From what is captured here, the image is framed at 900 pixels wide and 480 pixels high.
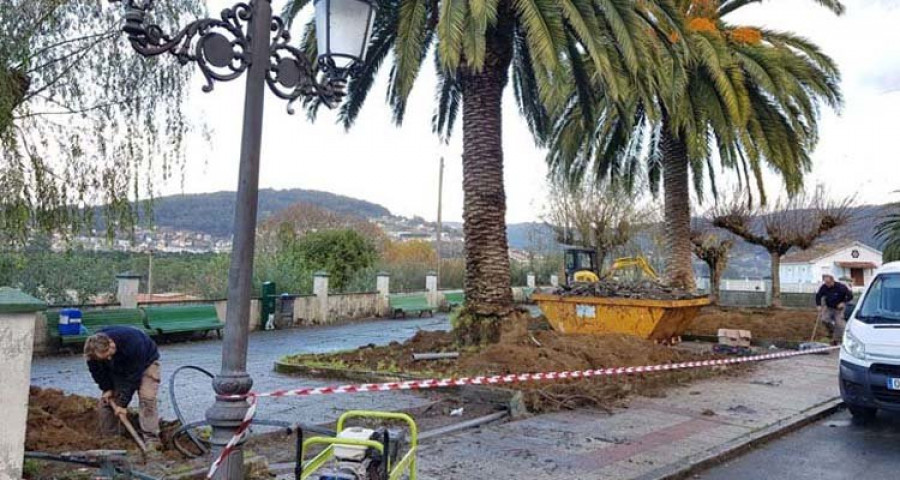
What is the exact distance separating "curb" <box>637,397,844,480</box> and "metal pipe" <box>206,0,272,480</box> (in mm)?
3453

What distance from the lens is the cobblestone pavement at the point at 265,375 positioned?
27.8 ft

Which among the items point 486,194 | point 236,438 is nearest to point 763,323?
point 486,194

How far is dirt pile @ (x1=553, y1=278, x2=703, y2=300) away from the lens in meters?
14.3

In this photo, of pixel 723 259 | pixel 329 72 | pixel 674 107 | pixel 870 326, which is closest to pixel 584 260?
pixel 723 259

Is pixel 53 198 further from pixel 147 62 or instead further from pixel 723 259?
pixel 723 259

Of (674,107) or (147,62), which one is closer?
(147,62)

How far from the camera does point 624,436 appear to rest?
736cm

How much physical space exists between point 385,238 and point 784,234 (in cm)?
2934

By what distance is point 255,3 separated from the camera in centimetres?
454

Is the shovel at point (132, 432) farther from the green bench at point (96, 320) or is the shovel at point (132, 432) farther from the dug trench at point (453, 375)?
the green bench at point (96, 320)

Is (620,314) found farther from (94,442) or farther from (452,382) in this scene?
(94,442)

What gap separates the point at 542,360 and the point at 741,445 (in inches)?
132

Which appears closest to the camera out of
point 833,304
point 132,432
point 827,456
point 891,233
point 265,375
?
point 132,432

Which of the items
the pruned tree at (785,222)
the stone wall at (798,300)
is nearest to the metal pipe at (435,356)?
the pruned tree at (785,222)
